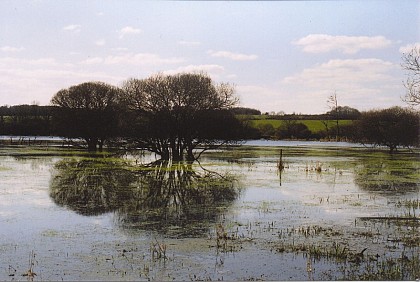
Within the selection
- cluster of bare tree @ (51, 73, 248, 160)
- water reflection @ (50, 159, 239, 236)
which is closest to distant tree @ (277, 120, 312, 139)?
cluster of bare tree @ (51, 73, 248, 160)

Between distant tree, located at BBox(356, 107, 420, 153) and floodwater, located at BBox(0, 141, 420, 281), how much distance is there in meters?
27.6

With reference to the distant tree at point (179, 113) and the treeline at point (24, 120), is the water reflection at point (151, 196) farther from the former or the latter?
the treeline at point (24, 120)

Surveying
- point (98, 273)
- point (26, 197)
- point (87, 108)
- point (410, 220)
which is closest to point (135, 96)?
point (87, 108)

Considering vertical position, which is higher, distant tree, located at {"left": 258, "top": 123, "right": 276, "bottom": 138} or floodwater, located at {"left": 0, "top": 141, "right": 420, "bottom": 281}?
distant tree, located at {"left": 258, "top": 123, "right": 276, "bottom": 138}

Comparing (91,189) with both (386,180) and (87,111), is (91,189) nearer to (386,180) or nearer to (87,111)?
(386,180)

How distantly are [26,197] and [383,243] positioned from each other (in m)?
10.1

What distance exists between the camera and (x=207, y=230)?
1015cm

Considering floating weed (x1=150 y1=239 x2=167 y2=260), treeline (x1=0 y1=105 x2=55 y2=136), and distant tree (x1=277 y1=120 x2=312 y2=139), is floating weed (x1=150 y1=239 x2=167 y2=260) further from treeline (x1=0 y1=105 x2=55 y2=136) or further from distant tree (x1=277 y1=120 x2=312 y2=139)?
distant tree (x1=277 y1=120 x2=312 y2=139)

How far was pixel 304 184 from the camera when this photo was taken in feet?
60.8

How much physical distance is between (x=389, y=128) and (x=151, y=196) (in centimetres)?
3642

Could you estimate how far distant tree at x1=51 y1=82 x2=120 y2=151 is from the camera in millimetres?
43844

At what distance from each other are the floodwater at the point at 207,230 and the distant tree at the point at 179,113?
14.1 m

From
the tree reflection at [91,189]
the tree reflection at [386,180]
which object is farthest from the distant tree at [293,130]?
the tree reflection at [91,189]

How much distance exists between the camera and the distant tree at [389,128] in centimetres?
4438
